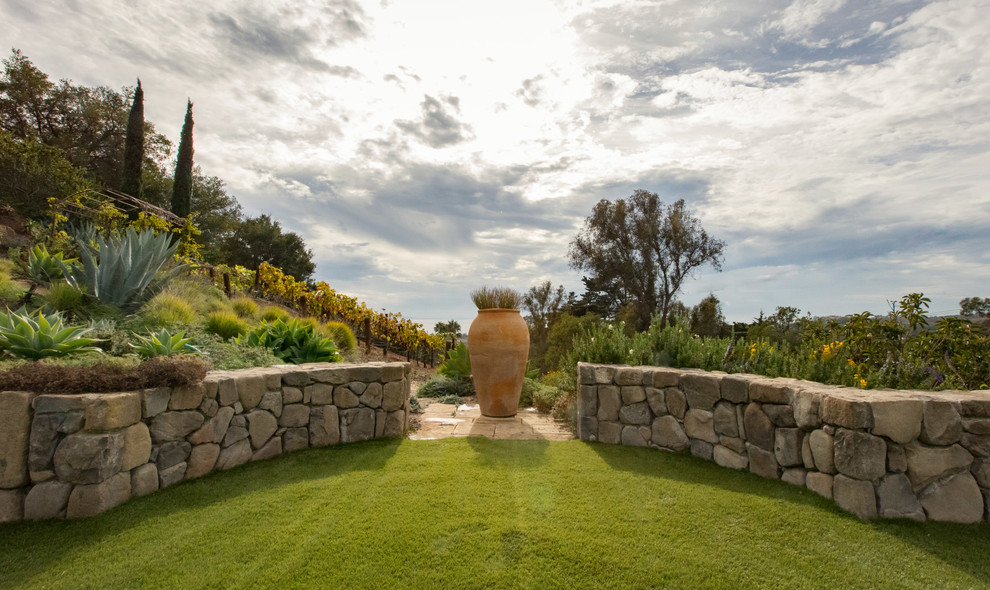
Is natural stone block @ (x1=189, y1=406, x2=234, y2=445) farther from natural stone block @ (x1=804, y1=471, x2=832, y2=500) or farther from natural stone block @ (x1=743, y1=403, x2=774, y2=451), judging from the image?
natural stone block @ (x1=804, y1=471, x2=832, y2=500)

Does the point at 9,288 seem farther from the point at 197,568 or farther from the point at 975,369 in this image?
the point at 975,369

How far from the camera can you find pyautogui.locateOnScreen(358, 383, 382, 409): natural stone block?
3.87 metres

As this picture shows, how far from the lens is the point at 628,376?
385cm

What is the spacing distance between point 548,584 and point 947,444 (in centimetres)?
240

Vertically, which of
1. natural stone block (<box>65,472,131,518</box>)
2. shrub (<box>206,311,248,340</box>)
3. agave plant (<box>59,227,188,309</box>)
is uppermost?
agave plant (<box>59,227,188,309</box>)

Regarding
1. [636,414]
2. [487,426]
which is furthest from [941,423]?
[487,426]

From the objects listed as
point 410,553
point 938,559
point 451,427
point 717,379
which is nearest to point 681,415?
point 717,379

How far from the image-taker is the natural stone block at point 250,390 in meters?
3.27

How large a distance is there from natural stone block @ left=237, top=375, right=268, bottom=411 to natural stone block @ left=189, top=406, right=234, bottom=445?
4.5 inches

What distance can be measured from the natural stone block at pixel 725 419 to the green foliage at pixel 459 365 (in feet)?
12.5

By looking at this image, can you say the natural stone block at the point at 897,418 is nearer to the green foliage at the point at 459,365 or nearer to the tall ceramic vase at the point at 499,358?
the tall ceramic vase at the point at 499,358

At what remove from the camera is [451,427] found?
14.6 feet

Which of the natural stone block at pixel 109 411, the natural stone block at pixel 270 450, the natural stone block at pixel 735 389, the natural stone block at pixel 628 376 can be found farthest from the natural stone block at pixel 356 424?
the natural stone block at pixel 735 389

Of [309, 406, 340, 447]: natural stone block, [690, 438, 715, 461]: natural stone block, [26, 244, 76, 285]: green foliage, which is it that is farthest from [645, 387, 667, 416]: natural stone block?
[26, 244, 76, 285]: green foliage
